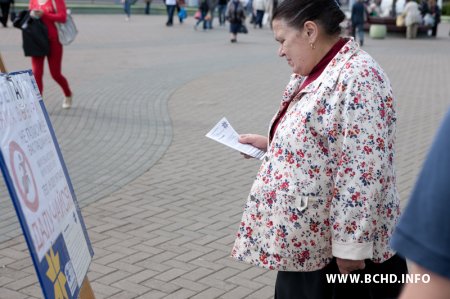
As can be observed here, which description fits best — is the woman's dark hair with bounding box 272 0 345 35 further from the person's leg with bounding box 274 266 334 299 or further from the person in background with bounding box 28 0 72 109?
the person in background with bounding box 28 0 72 109

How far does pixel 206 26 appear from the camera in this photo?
87.5 feet

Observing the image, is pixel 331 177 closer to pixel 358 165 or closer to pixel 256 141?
pixel 358 165

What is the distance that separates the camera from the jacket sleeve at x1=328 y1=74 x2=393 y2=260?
98.3 inches

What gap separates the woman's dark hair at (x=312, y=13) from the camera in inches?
104

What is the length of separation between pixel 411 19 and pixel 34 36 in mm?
19990

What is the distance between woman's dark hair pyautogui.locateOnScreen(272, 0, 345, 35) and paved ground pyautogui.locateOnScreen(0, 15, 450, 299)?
201 centimetres

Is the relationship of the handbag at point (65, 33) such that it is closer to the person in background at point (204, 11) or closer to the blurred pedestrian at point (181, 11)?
the person in background at point (204, 11)

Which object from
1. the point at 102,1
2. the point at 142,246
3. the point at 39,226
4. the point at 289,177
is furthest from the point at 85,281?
the point at 102,1

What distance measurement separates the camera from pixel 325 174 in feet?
8.45

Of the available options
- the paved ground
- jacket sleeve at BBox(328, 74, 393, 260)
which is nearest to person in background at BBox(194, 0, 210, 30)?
the paved ground

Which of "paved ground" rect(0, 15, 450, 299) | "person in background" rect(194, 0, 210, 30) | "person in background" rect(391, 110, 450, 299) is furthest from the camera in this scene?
"person in background" rect(194, 0, 210, 30)

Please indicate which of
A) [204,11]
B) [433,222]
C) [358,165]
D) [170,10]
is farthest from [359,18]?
[433,222]

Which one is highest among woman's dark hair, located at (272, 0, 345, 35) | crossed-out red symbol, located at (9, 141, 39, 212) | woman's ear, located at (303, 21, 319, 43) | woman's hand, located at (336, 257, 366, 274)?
woman's dark hair, located at (272, 0, 345, 35)

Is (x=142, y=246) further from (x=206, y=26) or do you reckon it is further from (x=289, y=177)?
(x=206, y=26)
